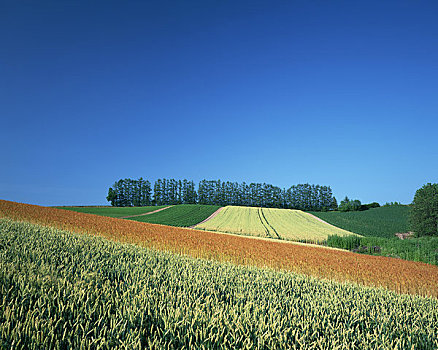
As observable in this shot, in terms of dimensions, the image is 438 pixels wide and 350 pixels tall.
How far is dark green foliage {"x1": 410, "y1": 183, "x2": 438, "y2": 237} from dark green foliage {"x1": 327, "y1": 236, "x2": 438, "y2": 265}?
11.1 m

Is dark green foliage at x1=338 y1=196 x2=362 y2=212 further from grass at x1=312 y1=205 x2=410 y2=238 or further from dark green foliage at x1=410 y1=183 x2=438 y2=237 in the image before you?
dark green foliage at x1=410 y1=183 x2=438 y2=237

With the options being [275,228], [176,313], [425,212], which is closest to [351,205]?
[425,212]

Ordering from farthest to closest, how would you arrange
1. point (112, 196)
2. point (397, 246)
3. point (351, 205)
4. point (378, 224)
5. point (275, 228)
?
1. point (112, 196)
2. point (351, 205)
3. point (378, 224)
4. point (275, 228)
5. point (397, 246)

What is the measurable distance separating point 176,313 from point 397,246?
1037 inches

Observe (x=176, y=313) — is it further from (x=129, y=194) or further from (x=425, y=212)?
(x=129, y=194)

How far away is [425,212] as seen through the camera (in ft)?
106

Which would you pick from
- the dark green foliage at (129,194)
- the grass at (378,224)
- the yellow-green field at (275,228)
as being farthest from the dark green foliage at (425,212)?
the dark green foliage at (129,194)

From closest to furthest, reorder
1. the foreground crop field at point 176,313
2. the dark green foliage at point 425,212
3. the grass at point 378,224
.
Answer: the foreground crop field at point 176,313 < the dark green foliage at point 425,212 < the grass at point 378,224

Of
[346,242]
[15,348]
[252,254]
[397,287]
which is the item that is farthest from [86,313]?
[346,242]

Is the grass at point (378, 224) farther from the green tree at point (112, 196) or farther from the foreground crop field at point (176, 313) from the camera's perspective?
the green tree at point (112, 196)

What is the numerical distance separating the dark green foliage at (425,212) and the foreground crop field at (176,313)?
3523cm

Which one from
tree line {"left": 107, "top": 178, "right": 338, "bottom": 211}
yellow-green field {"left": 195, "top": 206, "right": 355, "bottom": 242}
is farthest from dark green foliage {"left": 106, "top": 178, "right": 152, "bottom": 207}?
yellow-green field {"left": 195, "top": 206, "right": 355, "bottom": 242}

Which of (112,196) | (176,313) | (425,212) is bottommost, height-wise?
(176,313)

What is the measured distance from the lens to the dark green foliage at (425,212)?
1249 inches
